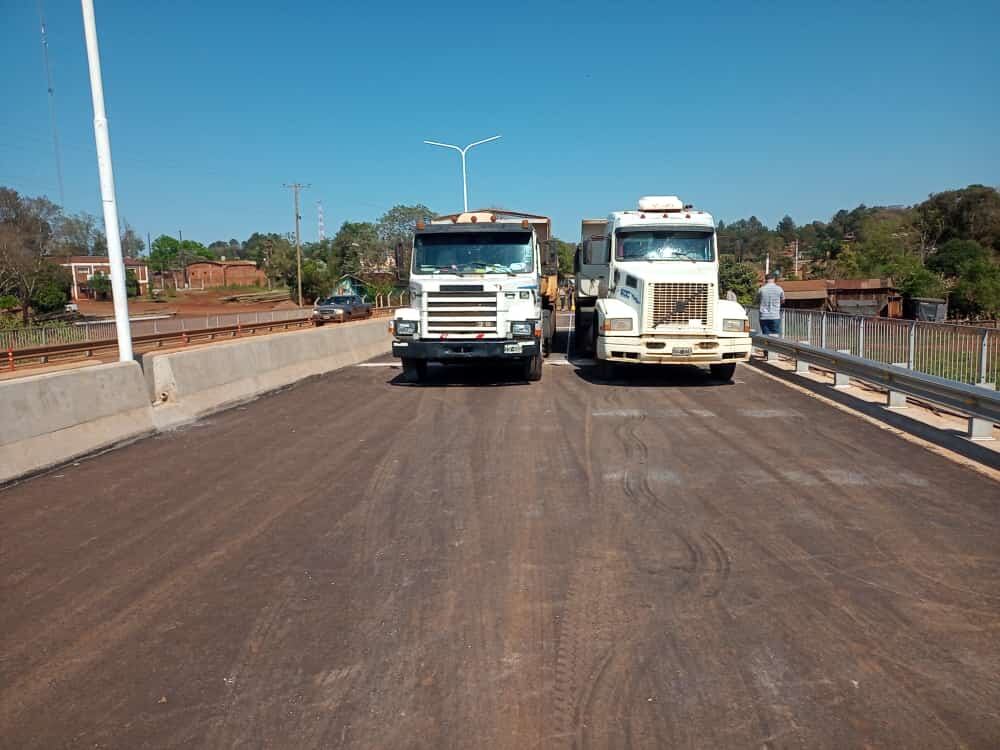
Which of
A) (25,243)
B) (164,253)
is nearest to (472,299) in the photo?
(25,243)

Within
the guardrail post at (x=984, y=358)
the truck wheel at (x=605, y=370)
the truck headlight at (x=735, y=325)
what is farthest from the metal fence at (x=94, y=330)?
the guardrail post at (x=984, y=358)

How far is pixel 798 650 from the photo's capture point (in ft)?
12.8

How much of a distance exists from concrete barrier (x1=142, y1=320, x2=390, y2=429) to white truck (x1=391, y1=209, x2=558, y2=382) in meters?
2.39

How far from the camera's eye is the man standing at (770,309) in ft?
55.8

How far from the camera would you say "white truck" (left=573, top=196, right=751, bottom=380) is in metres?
13.5

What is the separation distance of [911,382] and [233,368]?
9.97 meters

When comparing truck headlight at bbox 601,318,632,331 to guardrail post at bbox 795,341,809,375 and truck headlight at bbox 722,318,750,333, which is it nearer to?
truck headlight at bbox 722,318,750,333

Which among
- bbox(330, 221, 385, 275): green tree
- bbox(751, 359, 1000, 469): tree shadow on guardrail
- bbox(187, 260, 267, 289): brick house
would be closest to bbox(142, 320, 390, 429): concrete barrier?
bbox(751, 359, 1000, 469): tree shadow on guardrail

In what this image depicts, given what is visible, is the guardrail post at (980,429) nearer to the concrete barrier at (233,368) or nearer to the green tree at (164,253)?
the concrete barrier at (233,368)

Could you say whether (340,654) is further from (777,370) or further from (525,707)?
(777,370)

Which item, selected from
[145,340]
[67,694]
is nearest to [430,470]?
[67,694]

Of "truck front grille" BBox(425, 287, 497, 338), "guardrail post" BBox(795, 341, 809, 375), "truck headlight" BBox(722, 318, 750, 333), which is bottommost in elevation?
"guardrail post" BBox(795, 341, 809, 375)

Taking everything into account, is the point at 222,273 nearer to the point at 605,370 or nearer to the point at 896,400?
the point at 605,370

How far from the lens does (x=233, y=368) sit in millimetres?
12719
